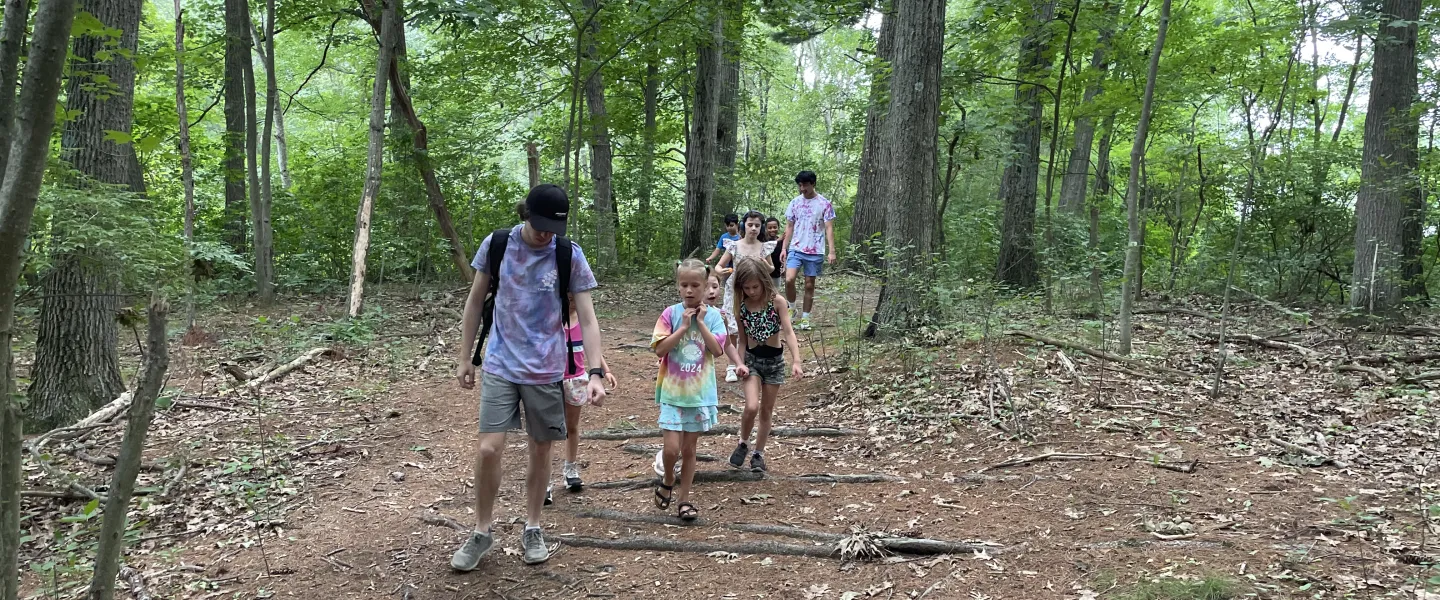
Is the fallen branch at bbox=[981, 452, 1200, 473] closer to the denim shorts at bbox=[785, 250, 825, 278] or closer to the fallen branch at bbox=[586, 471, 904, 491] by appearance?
the fallen branch at bbox=[586, 471, 904, 491]

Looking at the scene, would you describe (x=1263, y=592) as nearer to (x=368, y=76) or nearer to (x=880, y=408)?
(x=880, y=408)

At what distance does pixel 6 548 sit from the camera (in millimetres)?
2486

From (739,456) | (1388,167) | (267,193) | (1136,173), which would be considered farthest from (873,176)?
(267,193)

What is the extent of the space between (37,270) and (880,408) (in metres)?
6.61

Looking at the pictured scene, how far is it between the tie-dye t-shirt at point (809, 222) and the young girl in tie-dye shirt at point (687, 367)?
4.89 m

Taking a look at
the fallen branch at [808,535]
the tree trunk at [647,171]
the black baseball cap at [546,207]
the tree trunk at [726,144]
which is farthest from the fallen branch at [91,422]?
the tree trunk at [647,171]

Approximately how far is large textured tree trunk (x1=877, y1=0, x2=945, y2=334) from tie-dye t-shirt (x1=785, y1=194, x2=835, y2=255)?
3.96ft

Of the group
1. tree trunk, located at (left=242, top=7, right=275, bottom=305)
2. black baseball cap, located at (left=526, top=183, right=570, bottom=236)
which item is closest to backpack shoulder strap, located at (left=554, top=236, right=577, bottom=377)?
black baseball cap, located at (left=526, top=183, right=570, bottom=236)

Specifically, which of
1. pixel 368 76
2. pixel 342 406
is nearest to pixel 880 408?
pixel 342 406

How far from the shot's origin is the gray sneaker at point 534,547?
412 cm

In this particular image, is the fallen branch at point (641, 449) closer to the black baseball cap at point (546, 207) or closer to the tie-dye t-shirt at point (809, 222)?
the black baseball cap at point (546, 207)

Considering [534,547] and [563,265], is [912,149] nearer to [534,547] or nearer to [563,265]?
[563,265]

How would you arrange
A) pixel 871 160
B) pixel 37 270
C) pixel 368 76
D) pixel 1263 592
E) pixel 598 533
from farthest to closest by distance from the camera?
pixel 368 76 → pixel 871 160 → pixel 37 270 → pixel 598 533 → pixel 1263 592

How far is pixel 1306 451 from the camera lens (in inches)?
196
